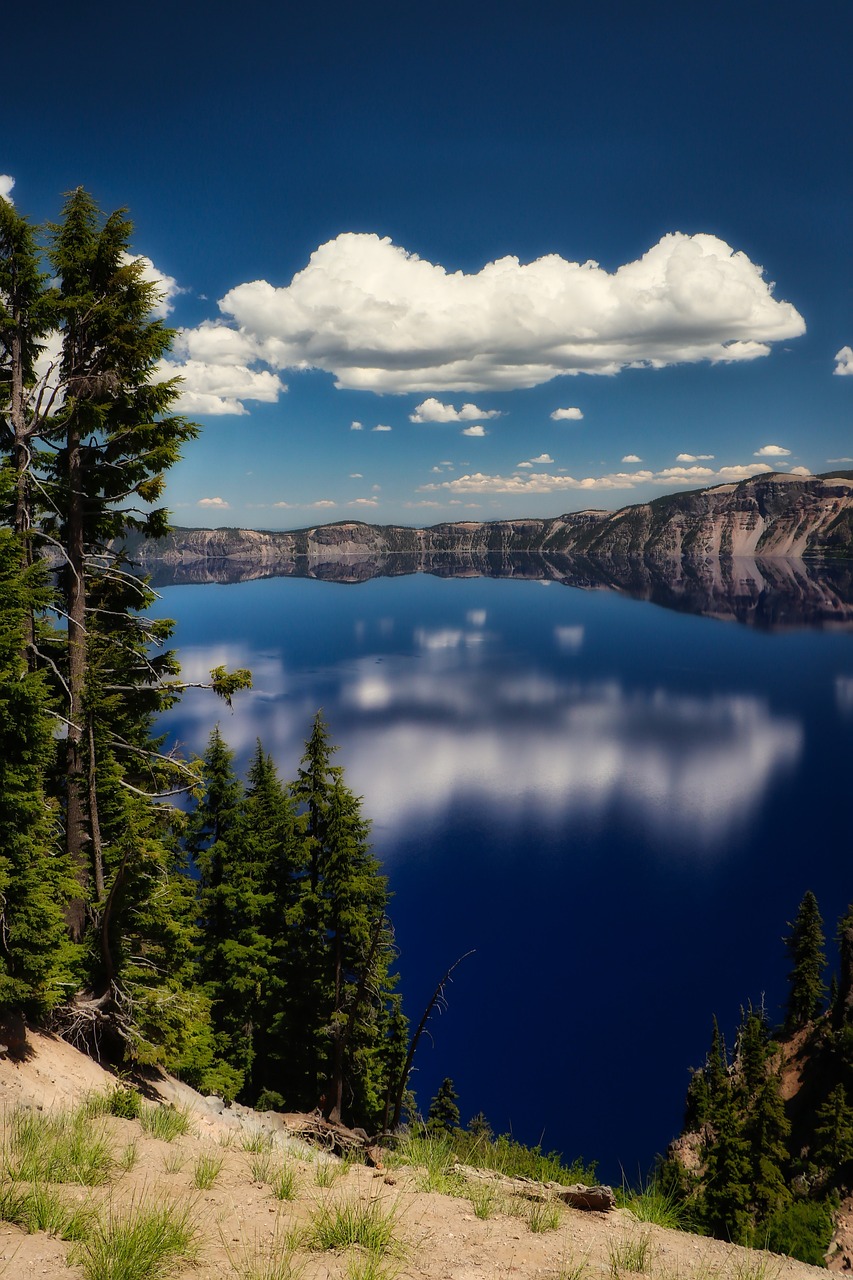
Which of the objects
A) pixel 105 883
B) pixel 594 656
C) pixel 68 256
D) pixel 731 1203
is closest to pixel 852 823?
pixel 731 1203

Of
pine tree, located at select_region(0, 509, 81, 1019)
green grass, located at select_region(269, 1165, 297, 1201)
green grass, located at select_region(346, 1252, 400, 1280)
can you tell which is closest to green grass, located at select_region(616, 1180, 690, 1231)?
green grass, located at select_region(346, 1252, 400, 1280)

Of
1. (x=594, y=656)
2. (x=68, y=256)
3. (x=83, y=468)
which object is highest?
(x=68, y=256)

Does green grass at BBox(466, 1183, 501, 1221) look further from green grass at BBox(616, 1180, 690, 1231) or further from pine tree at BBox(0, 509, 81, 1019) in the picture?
pine tree at BBox(0, 509, 81, 1019)

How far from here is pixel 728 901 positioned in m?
52.6

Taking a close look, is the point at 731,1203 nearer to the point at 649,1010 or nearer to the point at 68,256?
the point at 649,1010

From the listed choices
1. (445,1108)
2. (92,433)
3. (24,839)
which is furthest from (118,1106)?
(445,1108)

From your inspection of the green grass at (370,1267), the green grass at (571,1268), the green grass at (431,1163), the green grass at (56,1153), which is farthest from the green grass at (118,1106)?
the green grass at (571,1268)

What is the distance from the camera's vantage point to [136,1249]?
427 cm

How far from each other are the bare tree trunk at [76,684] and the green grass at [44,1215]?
9623 millimetres

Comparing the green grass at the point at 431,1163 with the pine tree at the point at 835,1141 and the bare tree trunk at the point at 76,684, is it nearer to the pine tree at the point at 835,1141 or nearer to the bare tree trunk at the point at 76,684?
the bare tree trunk at the point at 76,684

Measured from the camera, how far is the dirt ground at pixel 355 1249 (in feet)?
14.8

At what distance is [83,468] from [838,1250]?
36927 millimetres

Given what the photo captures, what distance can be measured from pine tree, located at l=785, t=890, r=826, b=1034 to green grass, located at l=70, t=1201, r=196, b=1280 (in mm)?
46371

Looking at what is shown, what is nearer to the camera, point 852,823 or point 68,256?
point 68,256
